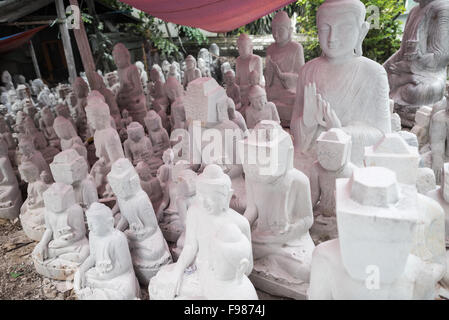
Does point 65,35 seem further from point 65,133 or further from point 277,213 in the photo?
point 277,213

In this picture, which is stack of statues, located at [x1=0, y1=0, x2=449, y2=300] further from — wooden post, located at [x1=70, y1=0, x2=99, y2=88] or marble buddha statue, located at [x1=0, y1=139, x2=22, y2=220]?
wooden post, located at [x1=70, y1=0, x2=99, y2=88]

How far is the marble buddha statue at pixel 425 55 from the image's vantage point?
205 inches

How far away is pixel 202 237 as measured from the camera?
6.53 ft

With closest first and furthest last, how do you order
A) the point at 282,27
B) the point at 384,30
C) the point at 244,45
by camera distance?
the point at 282,27
the point at 244,45
the point at 384,30

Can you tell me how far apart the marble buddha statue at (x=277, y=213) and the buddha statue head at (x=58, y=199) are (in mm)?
1436

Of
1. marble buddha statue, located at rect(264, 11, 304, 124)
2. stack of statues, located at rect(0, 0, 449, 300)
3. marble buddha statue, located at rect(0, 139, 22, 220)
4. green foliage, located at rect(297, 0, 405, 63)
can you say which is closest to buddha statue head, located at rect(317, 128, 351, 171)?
stack of statues, located at rect(0, 0, 449, 300)

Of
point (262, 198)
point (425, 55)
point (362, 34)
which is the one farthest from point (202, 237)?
point (425, 55)

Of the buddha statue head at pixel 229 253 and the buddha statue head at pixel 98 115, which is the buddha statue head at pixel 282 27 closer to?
the buddha statue head at pixel 98 115

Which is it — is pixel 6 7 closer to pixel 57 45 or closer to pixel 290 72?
pixel 57 45

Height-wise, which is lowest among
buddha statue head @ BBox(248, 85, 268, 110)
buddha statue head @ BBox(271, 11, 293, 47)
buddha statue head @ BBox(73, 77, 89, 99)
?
buddha statue head @ BBox(248, 85, 268, 110)

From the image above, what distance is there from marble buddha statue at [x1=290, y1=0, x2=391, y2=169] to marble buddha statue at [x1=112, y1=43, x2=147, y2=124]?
3.58 meters

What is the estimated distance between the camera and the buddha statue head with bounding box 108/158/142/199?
2.44 metres

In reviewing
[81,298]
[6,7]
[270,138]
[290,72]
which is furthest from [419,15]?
[6,7]

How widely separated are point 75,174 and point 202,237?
4.89ft
